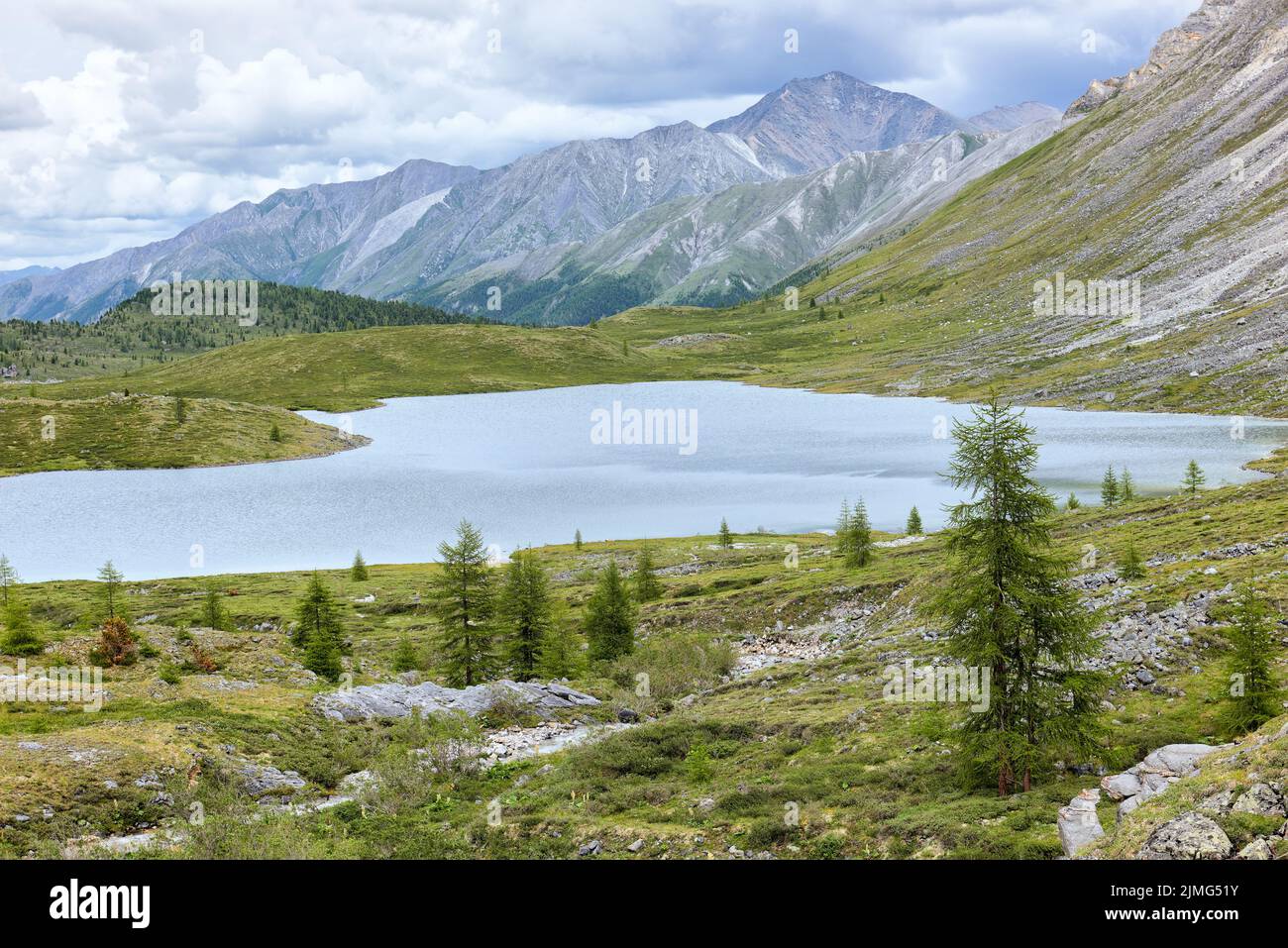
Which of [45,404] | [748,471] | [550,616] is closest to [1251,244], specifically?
[748,471]

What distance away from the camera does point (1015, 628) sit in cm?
2025

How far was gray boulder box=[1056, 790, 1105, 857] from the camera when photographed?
15.7 metres

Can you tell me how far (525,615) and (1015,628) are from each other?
29.5 m

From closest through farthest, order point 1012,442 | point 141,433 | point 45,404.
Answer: point 1012,442
point 141,433
point 45,404

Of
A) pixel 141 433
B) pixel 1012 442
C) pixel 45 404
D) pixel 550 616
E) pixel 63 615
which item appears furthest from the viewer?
pixel 45 404

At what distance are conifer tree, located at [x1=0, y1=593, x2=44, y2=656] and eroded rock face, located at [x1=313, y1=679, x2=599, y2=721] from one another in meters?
12.7

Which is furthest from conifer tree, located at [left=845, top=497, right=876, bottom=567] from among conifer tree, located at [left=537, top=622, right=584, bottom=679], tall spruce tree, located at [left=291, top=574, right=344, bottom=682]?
tall spruce tree, located at [left=291, top=574, right=344, bottom=682]

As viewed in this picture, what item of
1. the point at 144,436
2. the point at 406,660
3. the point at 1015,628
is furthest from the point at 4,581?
the point at 144,436

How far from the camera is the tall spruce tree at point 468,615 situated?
42.4 metres

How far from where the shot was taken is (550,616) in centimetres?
4959

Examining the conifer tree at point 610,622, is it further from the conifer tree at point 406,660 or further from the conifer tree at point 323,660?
the conifer tree at point 323,660

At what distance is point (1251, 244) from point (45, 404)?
28054cm

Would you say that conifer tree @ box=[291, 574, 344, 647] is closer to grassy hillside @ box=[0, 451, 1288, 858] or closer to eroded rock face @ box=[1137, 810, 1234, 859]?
grassy hillside @ box=[0, 451, 1288, 858]
